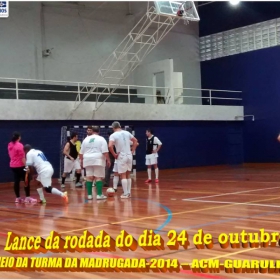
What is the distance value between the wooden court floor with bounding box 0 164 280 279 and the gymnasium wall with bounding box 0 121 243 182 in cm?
555

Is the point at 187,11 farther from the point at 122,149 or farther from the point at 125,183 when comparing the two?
the point at 125,183

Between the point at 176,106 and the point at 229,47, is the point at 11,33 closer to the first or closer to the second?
the point at 176,106

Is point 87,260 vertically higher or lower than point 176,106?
lower

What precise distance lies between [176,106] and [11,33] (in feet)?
25.8

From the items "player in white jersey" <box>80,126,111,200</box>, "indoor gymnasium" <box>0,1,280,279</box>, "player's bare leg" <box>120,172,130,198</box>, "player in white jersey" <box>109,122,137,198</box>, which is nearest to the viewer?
"indoor gymnasium" <box>0,1,280,279</box>

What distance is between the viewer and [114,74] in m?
22.0

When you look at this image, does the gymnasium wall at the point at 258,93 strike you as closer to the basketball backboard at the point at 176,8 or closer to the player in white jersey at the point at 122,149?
the basketball backboard at the point at 176,8

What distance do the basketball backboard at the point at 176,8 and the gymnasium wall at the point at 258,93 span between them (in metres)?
6.85

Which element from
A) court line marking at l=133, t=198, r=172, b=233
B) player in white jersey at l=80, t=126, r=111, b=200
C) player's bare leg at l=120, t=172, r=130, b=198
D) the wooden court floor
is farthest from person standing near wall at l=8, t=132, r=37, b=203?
court line marking at l=133, t=198, r=172, b=233

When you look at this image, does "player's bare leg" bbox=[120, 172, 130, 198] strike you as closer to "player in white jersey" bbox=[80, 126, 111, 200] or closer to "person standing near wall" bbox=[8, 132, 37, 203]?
"player in white jersey" bbox=[80, 126, 111, 200]

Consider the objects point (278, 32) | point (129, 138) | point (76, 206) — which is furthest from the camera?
point (278, 32)

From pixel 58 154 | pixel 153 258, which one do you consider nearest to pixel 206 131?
pixel 58 154

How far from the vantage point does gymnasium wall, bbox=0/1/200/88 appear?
19.4m

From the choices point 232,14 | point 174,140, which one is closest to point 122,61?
point 174,140
